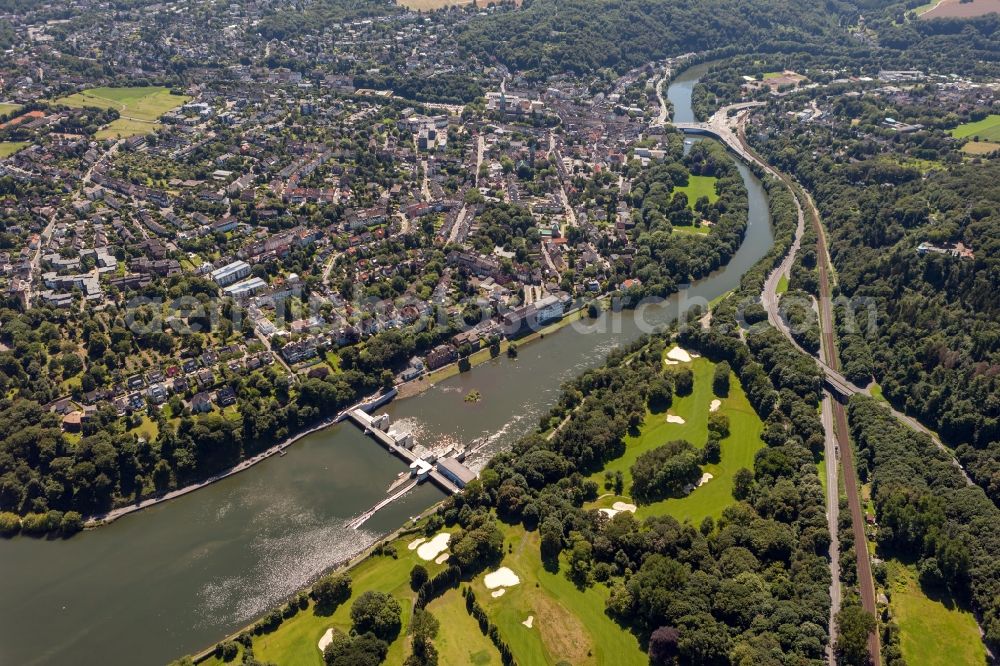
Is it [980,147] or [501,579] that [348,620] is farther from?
[980,147]

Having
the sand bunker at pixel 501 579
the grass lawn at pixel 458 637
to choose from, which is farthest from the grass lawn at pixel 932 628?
the grass lawn at pixel 458 637

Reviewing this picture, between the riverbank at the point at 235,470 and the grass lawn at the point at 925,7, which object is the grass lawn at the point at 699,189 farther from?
the grass lawn at the point at 925,7

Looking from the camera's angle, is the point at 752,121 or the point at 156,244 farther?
the point at 752,121

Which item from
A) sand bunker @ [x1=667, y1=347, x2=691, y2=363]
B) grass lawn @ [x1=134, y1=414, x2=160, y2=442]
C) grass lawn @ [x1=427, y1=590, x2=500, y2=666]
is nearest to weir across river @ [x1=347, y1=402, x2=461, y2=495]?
grass lawn @ [x1=427, y1=590, x2=500, y2=666]

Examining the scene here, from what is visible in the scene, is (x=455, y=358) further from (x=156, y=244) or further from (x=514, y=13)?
(x=514, y=13)

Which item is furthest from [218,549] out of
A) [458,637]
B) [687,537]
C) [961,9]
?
[961,9]

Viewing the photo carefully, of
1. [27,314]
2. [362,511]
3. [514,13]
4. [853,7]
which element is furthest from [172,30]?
[853,7]

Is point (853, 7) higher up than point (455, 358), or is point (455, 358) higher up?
point (853, 7)
